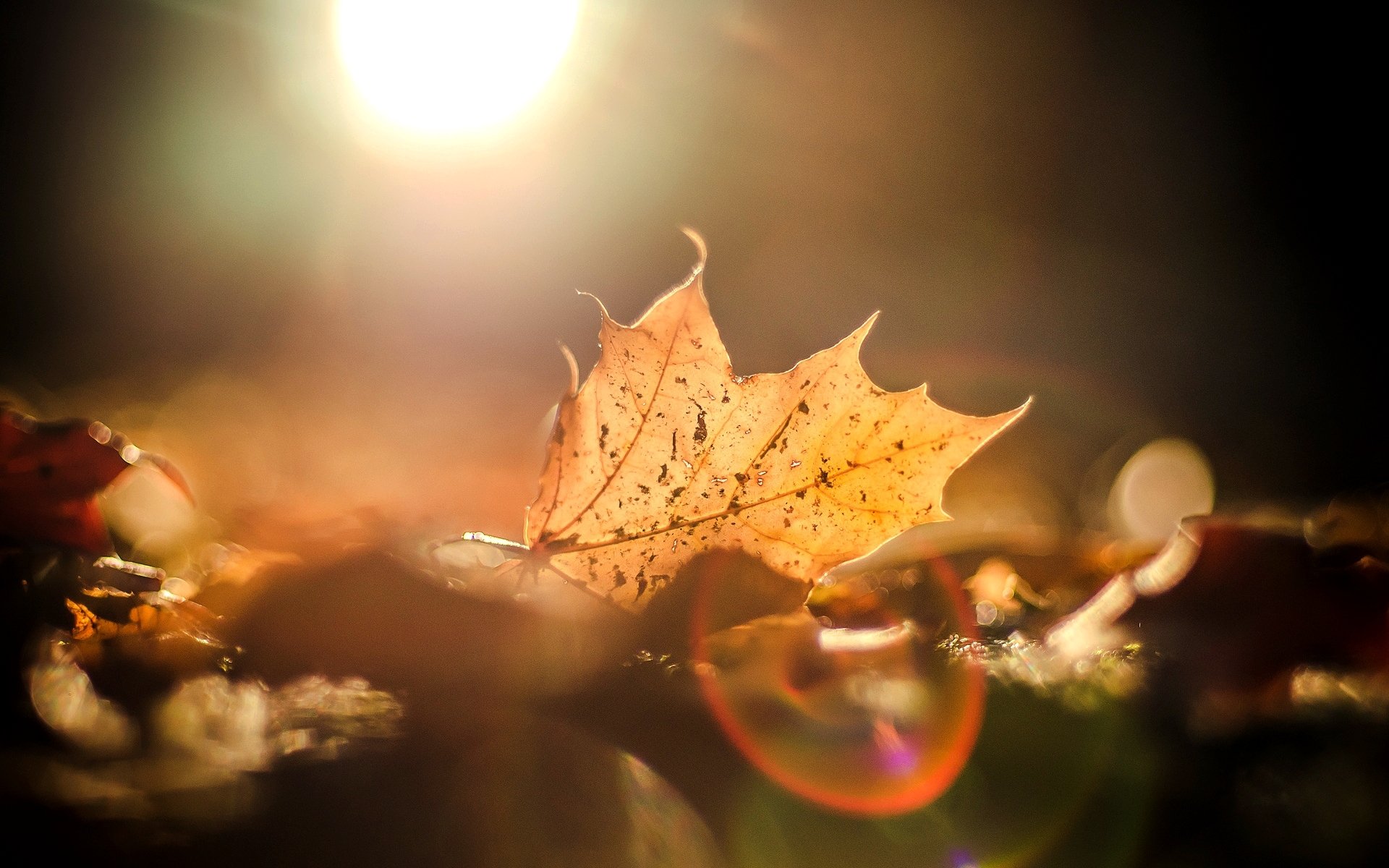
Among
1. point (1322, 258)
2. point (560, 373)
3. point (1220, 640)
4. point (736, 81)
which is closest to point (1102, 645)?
point (1220, 640)

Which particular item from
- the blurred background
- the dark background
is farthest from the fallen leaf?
the dark background

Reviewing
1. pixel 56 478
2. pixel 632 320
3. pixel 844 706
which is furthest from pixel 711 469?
pixel 632 320

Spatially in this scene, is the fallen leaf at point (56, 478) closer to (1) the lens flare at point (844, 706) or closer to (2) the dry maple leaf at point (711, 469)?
(2) the dry maple leaf at point (711, 469)

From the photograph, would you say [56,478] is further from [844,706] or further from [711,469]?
[844,706]

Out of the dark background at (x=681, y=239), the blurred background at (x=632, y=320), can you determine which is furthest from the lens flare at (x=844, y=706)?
the dark background at (x=681, y=239)

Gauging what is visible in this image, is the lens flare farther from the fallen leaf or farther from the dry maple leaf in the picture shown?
the fallen leaf

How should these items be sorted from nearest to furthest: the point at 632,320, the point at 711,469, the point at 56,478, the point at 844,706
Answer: the point at 844,706 → the point at 56,478 → the point at 711,469 → the point at 632,320
